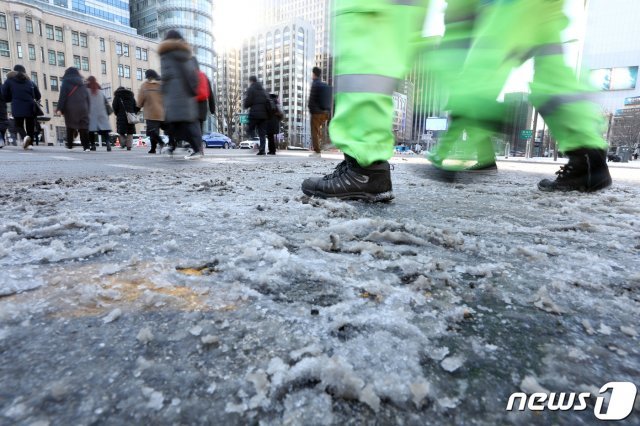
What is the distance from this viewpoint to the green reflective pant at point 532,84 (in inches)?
75.4

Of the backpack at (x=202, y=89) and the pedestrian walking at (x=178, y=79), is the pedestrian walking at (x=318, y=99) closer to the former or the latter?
the backpack at (x=202, y=89)

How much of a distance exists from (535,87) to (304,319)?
2.23 m

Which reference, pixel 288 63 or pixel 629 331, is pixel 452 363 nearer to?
pixel 629 331

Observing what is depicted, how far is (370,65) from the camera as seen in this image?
156 centimetres

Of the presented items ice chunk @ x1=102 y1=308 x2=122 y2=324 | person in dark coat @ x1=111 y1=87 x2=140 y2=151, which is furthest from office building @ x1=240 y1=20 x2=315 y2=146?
ice chunk @ x1=102 y1=308 x2=122 y2=324

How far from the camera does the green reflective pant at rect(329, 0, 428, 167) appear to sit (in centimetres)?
153

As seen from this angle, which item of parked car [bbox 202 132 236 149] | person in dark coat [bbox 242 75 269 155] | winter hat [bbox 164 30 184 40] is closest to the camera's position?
winter hat [bbox 164 30 184 40]

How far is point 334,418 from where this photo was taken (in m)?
0.43

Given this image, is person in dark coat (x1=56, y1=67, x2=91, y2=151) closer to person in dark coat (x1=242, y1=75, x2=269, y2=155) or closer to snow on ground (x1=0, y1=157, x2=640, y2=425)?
person in dark coat (x1=242, y1=75, x2=269, y2=155)

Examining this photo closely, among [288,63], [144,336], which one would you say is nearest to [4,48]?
[288,63]

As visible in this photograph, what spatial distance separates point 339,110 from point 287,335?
128 cm

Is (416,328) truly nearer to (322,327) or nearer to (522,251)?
(322,327)

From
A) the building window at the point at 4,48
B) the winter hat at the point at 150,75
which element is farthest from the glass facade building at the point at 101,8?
the winter hat at the point at 150,75

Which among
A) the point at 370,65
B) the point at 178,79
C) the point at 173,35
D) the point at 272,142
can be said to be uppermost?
the point at 173,35
